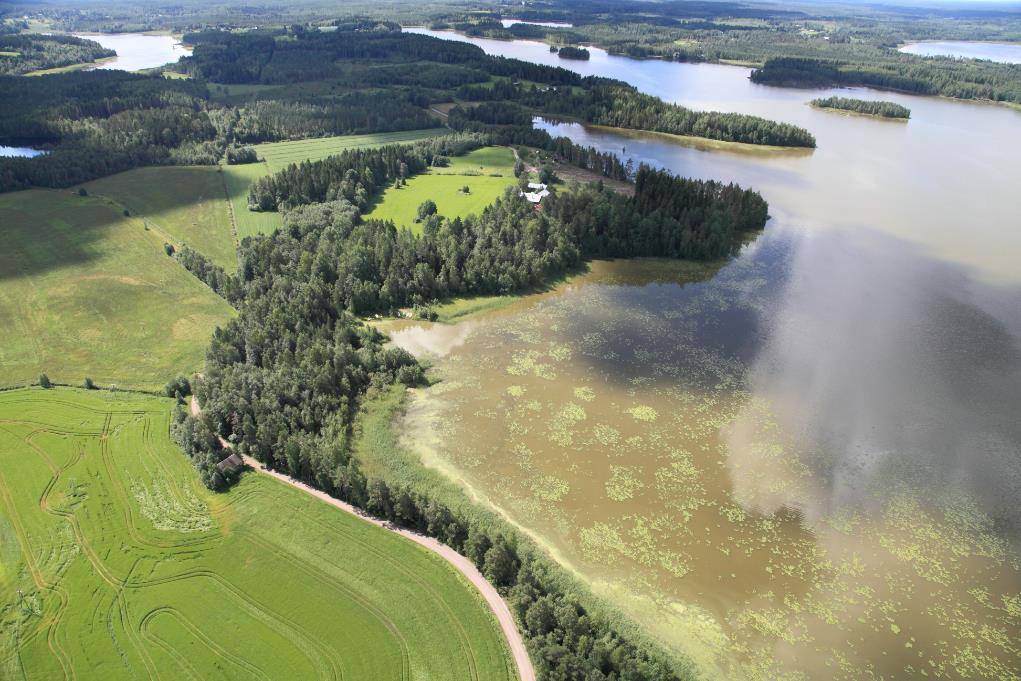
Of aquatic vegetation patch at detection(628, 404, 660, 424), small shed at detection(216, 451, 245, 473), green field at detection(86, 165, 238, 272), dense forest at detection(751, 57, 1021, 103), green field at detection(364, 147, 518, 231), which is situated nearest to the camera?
small shed at detection(216, 451, 245, 473)

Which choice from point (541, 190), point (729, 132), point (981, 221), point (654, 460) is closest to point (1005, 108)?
point (729, 132)

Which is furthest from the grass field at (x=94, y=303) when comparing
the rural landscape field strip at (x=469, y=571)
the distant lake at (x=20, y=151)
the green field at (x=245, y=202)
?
the distant lake at (x=20, y=151)

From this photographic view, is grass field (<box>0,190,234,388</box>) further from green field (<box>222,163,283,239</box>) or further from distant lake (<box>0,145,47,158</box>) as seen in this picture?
distant lake (<box>0,145,47,158</box>)

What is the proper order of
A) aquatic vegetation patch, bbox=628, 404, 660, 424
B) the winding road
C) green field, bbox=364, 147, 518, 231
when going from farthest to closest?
green field, bbox=364, 147, 518, 231, aquatic vegetation patch, bbox=628, 404, 660, 424, the winding road

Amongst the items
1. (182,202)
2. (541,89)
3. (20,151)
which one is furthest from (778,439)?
(20,151)

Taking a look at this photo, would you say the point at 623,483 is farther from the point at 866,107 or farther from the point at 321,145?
the point at 866,107

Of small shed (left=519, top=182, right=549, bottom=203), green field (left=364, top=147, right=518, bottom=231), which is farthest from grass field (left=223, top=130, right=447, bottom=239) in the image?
small shed (left=519, top=182, right=549, bottom=203)
